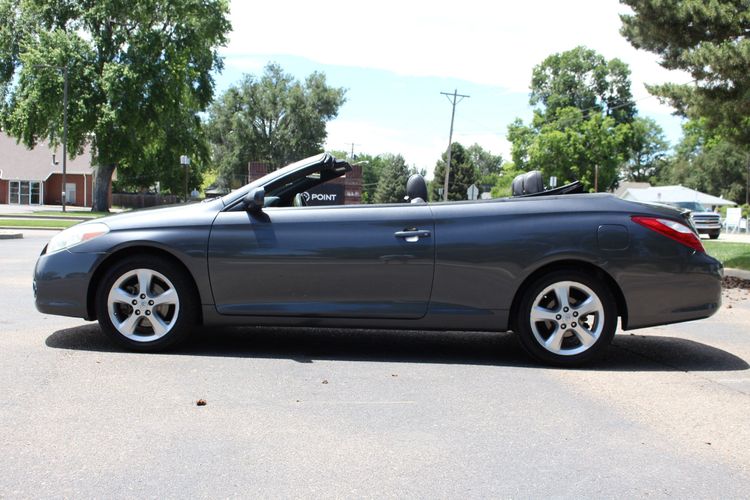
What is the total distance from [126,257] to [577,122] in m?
70.5

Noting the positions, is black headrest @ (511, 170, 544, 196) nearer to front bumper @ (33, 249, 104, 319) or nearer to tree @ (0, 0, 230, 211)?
front bumper @ (33, 249, 104, 319)

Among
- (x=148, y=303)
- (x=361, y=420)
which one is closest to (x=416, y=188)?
(x=148, y=303)

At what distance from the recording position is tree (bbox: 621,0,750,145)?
1345cm

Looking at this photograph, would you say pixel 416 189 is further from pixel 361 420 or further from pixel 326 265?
pixel 361 420

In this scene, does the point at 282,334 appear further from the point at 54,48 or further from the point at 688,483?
the point at 54,48

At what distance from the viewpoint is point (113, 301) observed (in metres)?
5.53

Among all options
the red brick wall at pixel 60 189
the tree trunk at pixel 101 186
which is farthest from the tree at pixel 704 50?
the red brick wall at pixel 60 189

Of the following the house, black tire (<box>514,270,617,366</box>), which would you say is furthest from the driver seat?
the house

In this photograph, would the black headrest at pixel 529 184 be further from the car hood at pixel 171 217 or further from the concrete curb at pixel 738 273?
the concrete curb at pixel 738 273

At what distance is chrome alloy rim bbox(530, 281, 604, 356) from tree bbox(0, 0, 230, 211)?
38.0 m

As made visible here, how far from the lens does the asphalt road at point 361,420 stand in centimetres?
326

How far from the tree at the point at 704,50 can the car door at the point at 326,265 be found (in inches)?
401

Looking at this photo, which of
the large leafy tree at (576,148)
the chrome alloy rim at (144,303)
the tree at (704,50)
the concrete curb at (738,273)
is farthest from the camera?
the large leafy tree at (576,148)

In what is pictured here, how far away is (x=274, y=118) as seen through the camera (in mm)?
71750
